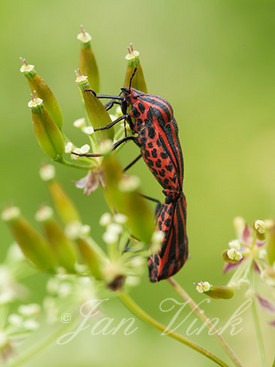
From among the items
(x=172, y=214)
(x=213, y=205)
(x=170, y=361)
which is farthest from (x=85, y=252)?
(x=213, y=205)

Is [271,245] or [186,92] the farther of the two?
[186,92]

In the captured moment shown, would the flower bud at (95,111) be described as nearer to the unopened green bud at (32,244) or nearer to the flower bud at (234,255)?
the unopened green bud at (32,244)

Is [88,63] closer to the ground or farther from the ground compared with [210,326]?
farther from the ground

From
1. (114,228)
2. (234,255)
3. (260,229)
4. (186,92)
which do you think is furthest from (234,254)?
(186,92)

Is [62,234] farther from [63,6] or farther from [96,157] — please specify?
[63,6]

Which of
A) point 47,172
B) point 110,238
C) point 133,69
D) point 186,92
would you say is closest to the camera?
point 110,238

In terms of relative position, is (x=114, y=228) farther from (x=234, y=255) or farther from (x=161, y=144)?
(x=161, y=144)

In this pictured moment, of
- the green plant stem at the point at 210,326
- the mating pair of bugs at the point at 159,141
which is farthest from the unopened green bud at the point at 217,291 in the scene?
the mating pair of bugs at the point at 159,141
